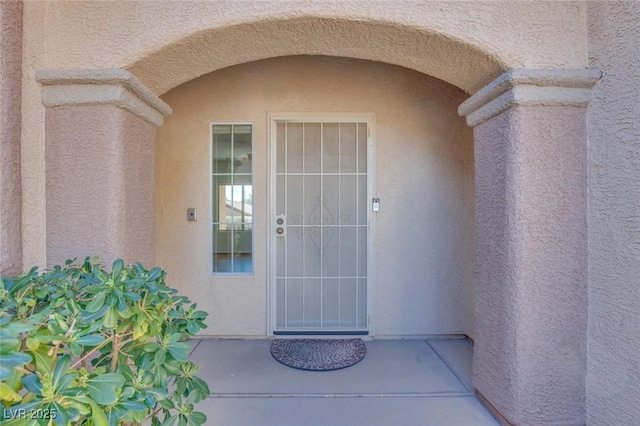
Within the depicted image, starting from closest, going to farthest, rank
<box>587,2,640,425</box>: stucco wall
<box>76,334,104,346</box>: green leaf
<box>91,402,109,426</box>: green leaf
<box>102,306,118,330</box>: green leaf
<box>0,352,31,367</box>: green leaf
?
<box>0,352,31,367</box>: green leaf → <box>91,402,109,426</box>: green leaf → <box>76,334,104,346</box>: green leaf → <box>102,306,118,330</box>: green leaf → <box>587,2,640,425</box>: stucco wall

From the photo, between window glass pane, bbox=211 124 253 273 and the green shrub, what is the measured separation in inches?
80.5

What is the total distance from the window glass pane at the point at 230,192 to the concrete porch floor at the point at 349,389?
103 centimetres

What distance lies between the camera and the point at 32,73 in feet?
7.63

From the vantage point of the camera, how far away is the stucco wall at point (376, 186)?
13.1 feet

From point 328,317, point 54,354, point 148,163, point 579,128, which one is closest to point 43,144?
point 148,163

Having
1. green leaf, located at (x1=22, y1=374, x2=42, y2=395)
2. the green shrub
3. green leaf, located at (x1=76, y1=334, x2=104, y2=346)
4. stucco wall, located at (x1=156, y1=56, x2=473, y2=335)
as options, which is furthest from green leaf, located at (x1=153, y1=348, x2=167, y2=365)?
stucco wall, located at (x1=156, y1=56, x2=473, y2=335)

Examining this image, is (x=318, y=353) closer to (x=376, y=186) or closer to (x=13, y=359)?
(x=376, y=186)

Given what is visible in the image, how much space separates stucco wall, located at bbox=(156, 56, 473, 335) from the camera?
4.00 m

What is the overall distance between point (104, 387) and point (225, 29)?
88.9 inches

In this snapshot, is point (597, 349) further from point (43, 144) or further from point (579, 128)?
point (43, 144)

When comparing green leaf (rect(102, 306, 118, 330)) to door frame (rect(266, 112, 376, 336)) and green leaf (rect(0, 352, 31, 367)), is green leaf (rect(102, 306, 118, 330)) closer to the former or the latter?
green leaf (rect(0, 352, 31, 367))

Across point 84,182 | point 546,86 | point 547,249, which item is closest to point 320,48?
point 546,86

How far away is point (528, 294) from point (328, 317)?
7.81 feet

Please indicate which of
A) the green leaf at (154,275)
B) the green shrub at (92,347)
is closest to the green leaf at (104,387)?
the green shrub at (92,347)
